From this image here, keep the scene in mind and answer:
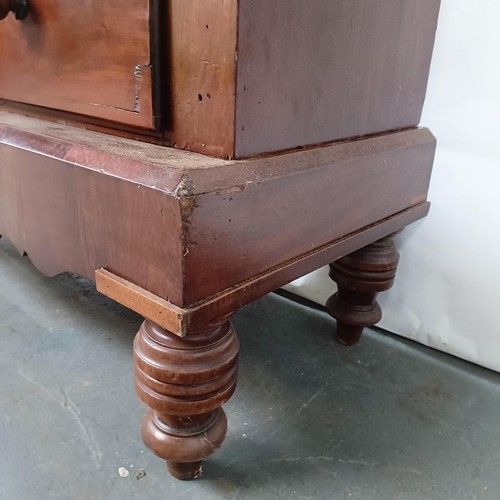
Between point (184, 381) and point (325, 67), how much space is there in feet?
1.07

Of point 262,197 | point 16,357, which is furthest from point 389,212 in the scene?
point 16,357

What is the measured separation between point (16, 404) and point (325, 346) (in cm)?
Answer: 49

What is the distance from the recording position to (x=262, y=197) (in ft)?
1.41

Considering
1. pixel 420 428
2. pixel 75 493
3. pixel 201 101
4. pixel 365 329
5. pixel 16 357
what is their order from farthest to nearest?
pixel 365 329 → pixel 16 357 → pixel 420 428 → pixel 75 493 → pixel 201 101

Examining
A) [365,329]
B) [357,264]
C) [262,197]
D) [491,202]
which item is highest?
[262,197]

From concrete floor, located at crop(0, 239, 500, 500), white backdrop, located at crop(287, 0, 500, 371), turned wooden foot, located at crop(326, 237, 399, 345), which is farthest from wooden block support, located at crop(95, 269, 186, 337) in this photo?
white backdrop, located at crop(287, 0, 500, 371)

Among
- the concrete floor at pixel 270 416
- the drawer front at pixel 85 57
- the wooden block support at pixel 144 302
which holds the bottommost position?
the concrete floor at pixel 270 416

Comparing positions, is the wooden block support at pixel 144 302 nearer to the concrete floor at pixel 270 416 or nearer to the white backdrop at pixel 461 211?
the concrete floor at pixel 270 416

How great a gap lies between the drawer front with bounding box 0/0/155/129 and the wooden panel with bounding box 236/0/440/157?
0.09 metres

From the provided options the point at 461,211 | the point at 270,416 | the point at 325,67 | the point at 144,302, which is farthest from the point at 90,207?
the point at 461,211

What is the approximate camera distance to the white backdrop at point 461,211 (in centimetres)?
72

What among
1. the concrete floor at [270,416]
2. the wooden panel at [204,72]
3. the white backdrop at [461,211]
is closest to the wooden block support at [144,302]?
the wooden panel at [204,72]

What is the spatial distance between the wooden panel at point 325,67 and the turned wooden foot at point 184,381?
176 mm

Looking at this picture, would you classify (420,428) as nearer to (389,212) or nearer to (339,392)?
(339,392)
